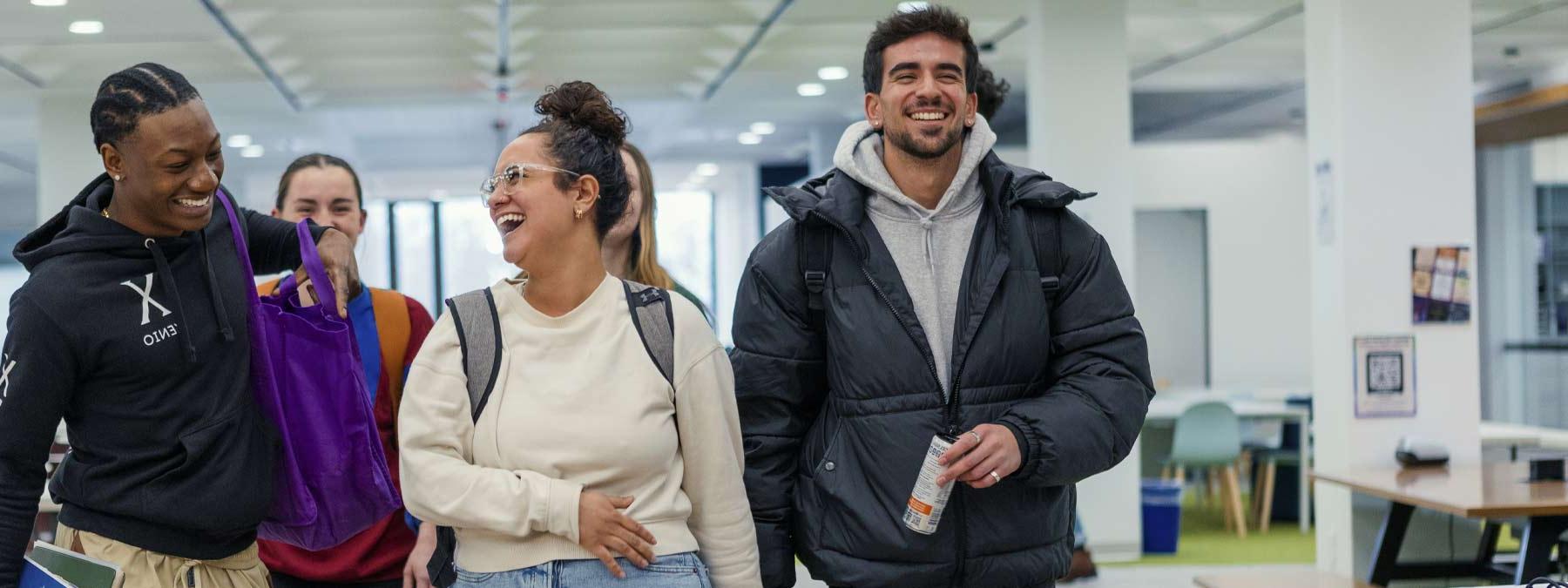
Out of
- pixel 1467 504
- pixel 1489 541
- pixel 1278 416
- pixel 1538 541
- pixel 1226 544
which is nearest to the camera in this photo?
pixel 1467 504

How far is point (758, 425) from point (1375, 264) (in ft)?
13.2

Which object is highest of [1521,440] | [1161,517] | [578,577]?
[578,577]

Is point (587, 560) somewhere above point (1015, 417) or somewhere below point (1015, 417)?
below

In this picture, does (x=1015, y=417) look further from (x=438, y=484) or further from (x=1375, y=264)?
(x=1375, y=264)

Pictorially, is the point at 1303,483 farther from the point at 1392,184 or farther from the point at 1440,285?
the point at 1392,184

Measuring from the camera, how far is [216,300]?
2146 mm

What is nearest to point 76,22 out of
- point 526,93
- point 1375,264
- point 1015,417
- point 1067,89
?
point 526,93

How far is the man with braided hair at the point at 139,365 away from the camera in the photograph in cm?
200

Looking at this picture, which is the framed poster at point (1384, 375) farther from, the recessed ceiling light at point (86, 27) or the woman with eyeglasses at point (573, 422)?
the recessed ceiling light at point (86, 27)

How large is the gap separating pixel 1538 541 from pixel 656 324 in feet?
13.3

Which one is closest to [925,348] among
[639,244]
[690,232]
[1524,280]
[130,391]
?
[639,244]

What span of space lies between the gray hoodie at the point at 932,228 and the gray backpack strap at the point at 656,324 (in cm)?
45

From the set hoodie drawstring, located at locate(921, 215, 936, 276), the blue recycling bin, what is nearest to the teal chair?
the blue recycling bin

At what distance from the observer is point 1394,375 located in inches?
230
